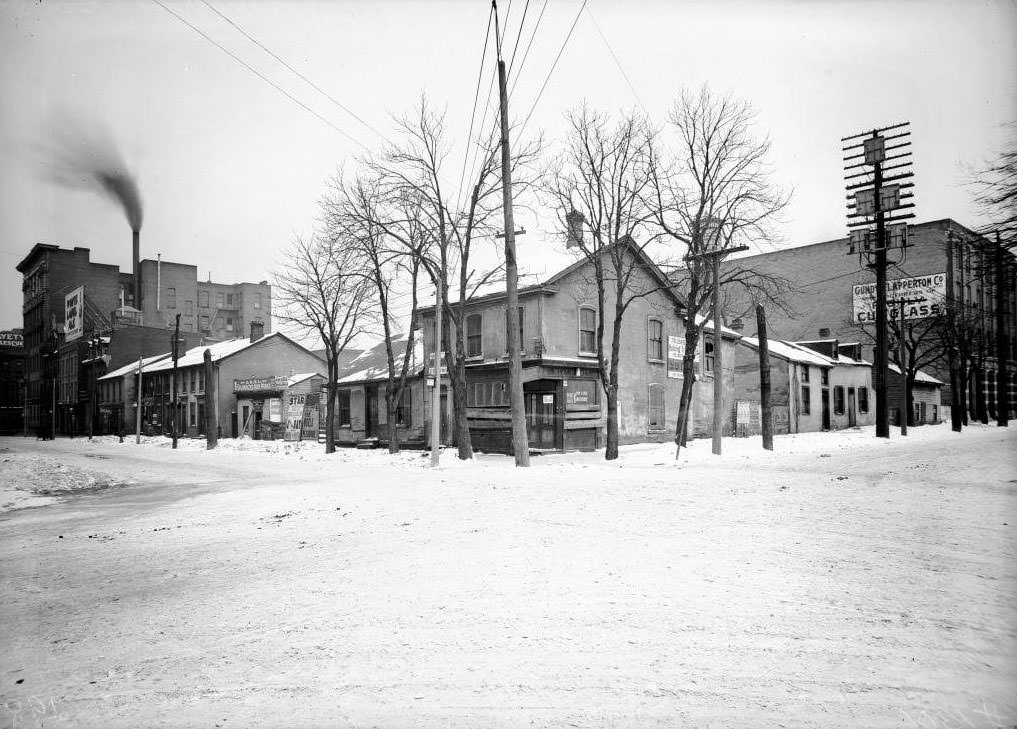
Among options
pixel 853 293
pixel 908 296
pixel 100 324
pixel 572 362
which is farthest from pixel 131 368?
pixel 908 296

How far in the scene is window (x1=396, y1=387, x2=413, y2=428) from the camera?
31.1m

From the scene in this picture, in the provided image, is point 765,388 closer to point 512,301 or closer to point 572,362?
point 572,362

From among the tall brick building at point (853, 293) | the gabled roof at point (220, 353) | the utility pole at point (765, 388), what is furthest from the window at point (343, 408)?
the tall brick building at point (853, 293)

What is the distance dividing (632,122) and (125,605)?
21.1 m

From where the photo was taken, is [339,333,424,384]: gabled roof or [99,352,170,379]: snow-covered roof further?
[99,352,170,379]: snow-covered roof

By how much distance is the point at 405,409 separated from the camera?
31.4m

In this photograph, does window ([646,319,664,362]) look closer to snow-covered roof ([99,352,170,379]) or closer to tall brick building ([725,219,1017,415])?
tall brick building ([725,219,1017,415])

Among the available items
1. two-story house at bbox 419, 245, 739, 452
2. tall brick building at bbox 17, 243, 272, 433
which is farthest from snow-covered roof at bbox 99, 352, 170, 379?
two-story house at bbox 419, 245, 739, 452

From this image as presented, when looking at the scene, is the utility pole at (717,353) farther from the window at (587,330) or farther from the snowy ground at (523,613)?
the snowy ground at (523,613)

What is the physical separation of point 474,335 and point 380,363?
10046mm

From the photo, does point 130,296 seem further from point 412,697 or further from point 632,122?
point 412,697

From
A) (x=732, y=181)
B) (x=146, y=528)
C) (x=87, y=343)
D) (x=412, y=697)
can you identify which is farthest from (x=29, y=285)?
(x=87, y=343)

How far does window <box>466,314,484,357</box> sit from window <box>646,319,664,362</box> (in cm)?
780

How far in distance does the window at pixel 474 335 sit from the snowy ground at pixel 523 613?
1686 cm
